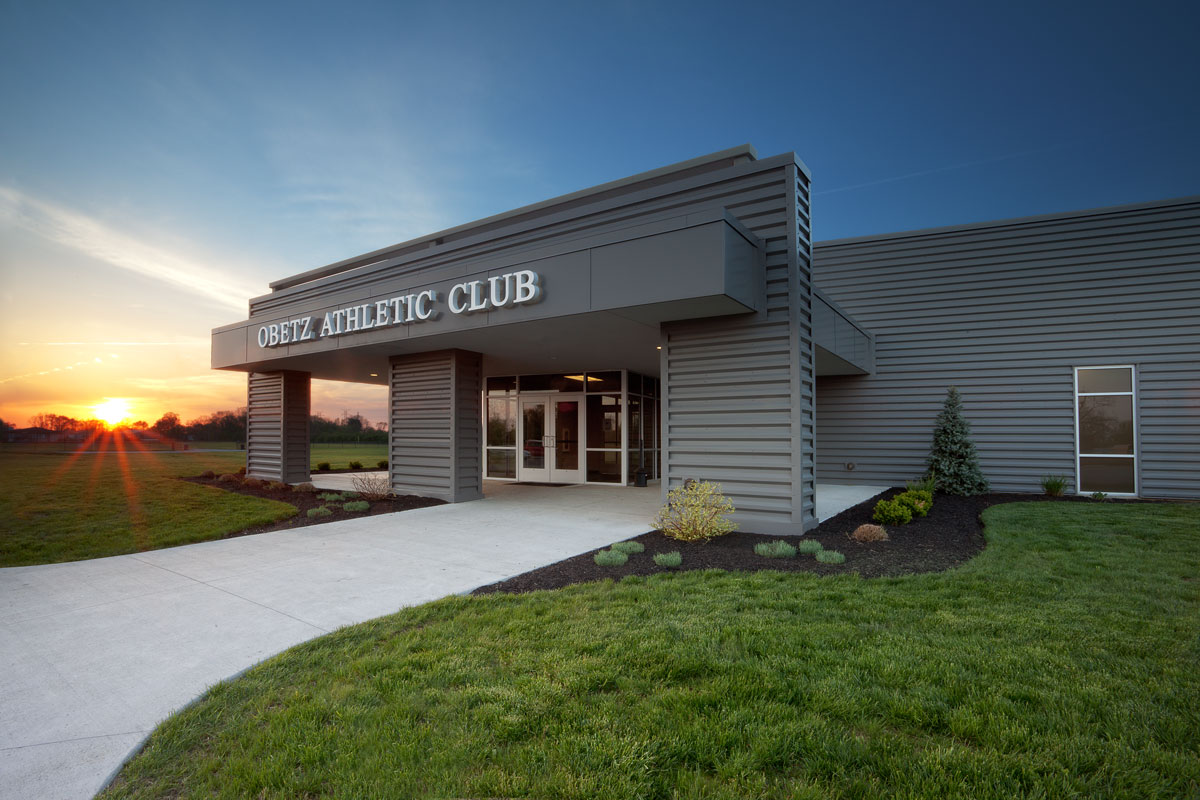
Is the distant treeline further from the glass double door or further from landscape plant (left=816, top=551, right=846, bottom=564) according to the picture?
landscape plant (left=816, top=551, right=846, bottom=564)

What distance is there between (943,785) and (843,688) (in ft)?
2.35

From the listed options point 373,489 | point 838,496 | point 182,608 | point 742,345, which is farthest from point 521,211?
point 838,496

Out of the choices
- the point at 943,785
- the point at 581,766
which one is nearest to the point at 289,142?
the point at 581,766

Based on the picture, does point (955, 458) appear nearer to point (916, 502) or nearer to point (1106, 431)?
point (1106, 431)

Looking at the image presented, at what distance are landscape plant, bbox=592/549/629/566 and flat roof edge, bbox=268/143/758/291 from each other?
219 inches

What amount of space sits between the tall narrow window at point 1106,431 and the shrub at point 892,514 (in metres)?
6.35

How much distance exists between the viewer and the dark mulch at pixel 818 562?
17.0ft

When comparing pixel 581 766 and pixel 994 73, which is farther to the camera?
pixel 994 73

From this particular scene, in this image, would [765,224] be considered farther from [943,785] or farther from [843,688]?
[943,785]

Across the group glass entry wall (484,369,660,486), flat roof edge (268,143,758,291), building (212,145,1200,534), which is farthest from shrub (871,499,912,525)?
glass entry wall (484,369,660,486)

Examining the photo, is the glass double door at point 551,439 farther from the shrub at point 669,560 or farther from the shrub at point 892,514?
the shrub at point 669,560

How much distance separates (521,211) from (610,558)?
21.8 ft

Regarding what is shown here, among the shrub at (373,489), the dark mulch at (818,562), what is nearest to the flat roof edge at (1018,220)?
the dark mulch at (818,562)

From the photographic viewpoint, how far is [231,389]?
15453 millimetres
